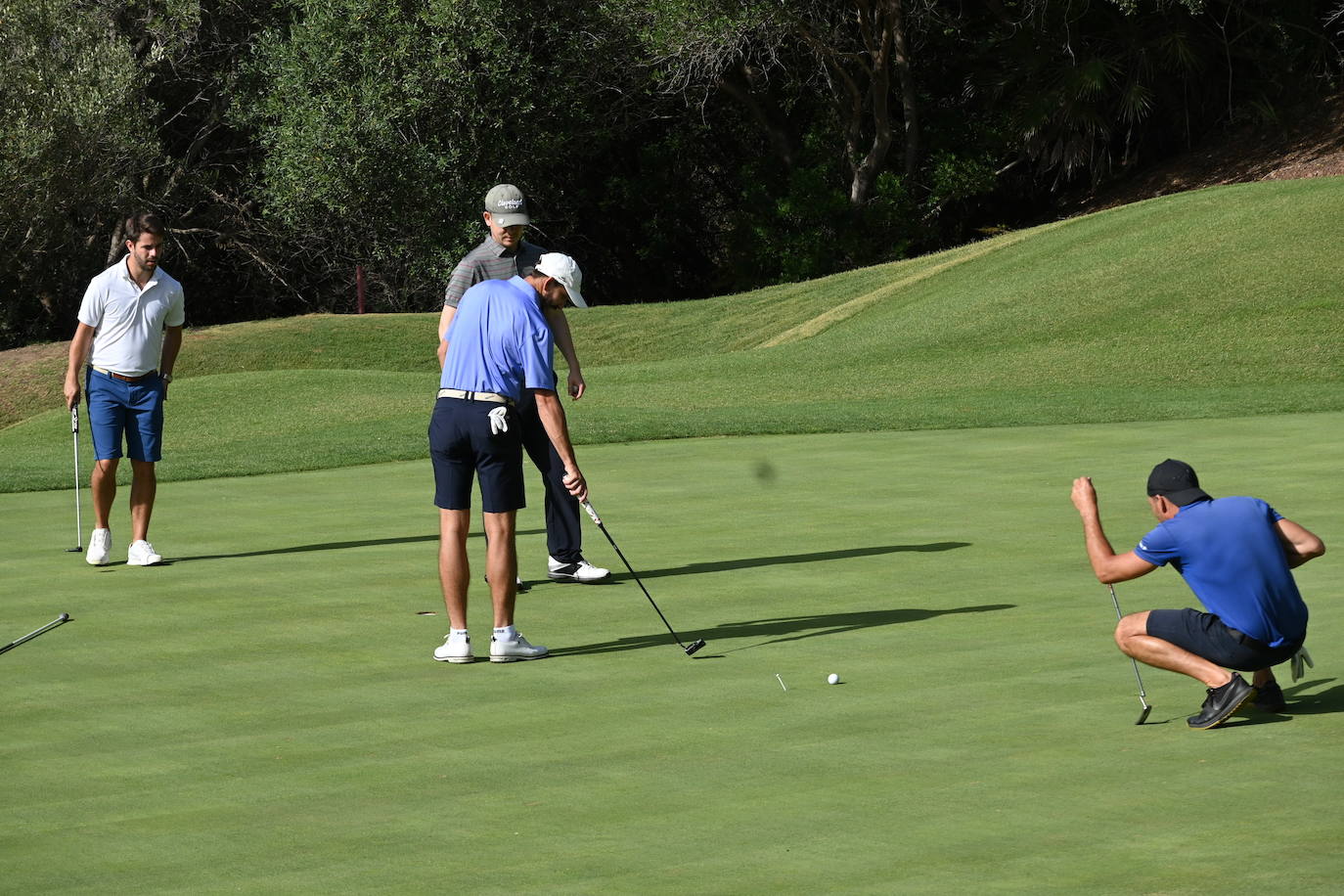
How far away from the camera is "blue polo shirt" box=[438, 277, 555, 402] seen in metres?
8.20

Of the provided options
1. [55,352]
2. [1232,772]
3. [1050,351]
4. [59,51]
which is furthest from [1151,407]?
[59,51]

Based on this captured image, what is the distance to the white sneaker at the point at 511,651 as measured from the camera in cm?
810

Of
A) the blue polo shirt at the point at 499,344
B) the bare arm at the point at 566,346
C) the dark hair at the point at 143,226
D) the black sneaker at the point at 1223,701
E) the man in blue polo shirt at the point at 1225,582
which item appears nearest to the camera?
the black sneaker at the point at 1223,701

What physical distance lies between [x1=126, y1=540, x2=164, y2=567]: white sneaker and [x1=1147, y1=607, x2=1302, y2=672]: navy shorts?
20.9 ft

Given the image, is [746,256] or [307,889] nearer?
[307,889]

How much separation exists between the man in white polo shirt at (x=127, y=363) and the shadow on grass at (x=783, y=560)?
314 centimetres

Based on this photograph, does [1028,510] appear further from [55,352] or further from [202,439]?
[55,352]

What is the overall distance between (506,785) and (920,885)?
1669mm

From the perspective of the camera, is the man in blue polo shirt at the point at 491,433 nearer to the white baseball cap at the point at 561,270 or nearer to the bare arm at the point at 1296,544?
the white baseball cap at the point at 561,270

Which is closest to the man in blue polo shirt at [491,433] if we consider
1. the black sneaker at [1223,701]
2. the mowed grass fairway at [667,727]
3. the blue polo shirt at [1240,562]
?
the mowed grass fairway at [667,727]

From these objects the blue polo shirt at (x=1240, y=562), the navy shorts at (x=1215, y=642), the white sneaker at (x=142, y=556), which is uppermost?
the blue polo shirt at (x=1240, y=562)

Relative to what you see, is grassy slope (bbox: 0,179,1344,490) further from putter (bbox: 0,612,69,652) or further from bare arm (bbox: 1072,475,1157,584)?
bare arm (bbox: 1072,475,1157,584)

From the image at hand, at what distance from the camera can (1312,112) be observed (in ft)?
134

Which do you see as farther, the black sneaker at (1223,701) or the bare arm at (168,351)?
the bare arm at (168,351)
